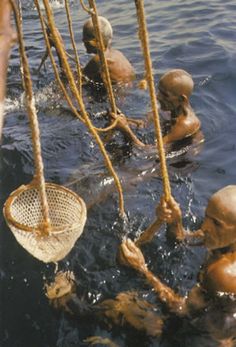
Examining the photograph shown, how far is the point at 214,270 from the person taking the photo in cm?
346

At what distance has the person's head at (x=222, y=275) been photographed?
3410 millimetres

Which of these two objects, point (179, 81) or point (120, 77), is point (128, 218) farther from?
point (120, 77)

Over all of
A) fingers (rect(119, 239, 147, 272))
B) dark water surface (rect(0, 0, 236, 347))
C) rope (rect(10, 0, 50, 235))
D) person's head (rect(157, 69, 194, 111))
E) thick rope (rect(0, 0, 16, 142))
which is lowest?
dark water surface (rect(0, 0, 236, 347))

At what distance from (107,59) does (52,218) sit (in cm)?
344

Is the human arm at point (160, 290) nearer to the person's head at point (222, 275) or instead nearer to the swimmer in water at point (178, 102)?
the person's head at point (222, 275)

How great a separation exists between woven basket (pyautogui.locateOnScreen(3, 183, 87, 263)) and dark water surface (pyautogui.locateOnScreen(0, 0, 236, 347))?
740 mm

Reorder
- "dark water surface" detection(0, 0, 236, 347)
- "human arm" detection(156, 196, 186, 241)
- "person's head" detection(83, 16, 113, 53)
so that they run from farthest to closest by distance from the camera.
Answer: "person's head" detection(83, 16, 113, 53), "dark water surface" detection(0, 0, 236, 347), "human arm" detection(156, 196, 186, 241)

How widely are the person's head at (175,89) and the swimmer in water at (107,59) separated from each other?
135 centimetres

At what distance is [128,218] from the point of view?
15.8 ft

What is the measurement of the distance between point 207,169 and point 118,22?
19.0 feet

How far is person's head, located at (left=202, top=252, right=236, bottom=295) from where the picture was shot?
11.2ft

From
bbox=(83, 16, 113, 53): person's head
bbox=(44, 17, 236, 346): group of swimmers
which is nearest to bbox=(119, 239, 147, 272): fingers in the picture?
bbox=(44, 17, 236, 346): group of swimmers

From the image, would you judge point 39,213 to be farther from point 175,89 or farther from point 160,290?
point 175,89

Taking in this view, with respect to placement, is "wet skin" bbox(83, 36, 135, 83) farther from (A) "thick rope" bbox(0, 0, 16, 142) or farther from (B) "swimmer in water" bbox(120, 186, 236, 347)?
(A) "thick rope" bbox(0, 0, 16, 142)
